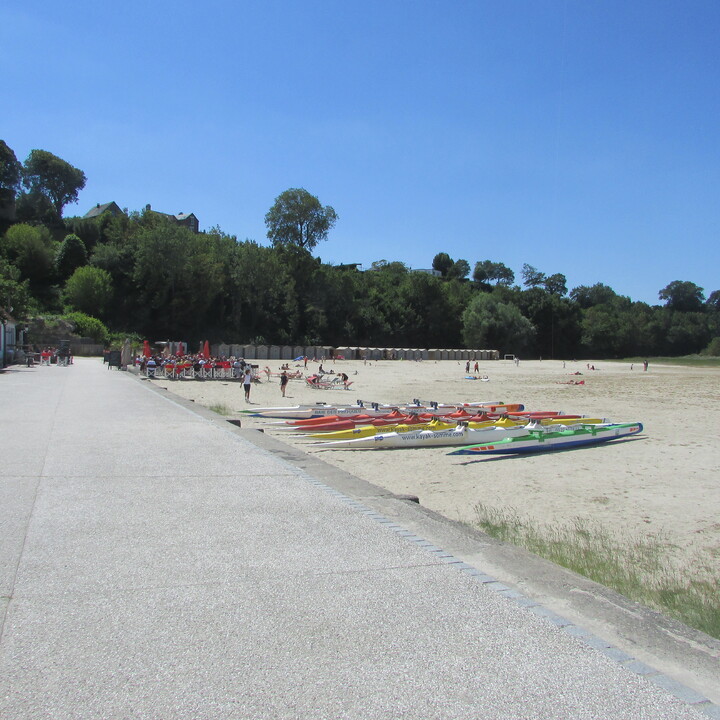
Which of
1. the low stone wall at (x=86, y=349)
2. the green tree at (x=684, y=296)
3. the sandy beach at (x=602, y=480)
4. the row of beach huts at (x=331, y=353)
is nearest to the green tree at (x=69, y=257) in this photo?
the row of beach huts at (x=331, y=353)

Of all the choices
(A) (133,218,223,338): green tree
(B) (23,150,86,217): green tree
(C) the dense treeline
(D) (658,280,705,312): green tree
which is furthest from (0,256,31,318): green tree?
(D) (658,280,705,312): green tree

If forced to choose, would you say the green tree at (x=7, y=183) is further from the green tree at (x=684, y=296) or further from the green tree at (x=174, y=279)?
the green tree at (x=684, y=296)

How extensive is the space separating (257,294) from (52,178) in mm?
49708

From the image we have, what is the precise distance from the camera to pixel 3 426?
11.0m

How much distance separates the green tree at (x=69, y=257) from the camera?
2899 inches

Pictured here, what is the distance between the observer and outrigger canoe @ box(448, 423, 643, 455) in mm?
13719

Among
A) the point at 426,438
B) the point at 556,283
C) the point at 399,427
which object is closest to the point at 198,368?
the point at 399,427

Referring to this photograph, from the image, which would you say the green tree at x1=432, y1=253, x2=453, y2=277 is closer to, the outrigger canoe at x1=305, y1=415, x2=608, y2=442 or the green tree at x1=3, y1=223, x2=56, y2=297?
the green tree at x1=3, y1=223, x2=56, y2=297

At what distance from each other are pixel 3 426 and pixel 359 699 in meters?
10.5

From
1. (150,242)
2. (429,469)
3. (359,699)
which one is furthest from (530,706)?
(150,242)

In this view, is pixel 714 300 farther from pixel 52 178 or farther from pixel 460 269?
pixel 52 178

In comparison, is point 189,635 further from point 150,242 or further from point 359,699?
point 150,242

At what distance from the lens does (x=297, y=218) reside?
85875mm

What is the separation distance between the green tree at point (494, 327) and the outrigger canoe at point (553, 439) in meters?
79.2
